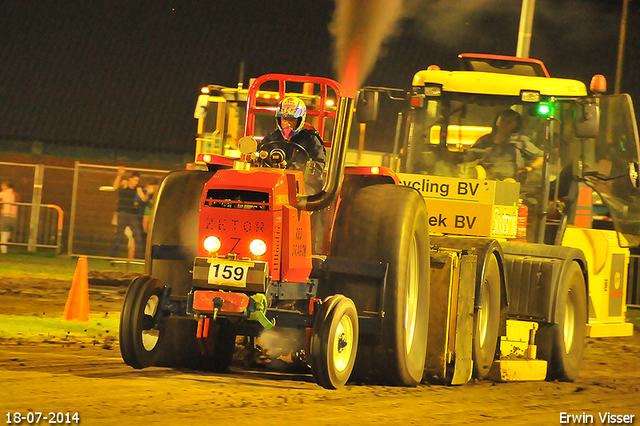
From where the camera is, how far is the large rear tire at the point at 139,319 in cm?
805

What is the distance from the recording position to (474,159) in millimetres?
Answer: 12211

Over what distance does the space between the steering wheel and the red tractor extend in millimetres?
20

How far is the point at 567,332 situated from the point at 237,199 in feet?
15.7

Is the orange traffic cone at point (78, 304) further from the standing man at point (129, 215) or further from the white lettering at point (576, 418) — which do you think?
the standing man at point (129, 215)

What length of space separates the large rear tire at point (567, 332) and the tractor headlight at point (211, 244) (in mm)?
4132

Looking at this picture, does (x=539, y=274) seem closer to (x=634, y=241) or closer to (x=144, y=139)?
(x=634, y=241)

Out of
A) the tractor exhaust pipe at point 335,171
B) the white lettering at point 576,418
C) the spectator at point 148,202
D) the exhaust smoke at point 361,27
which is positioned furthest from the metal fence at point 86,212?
the white lettering at point 576,418

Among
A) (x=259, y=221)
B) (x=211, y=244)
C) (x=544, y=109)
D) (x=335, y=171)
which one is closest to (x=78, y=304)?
(x=211, y=244)

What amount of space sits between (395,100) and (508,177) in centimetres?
165

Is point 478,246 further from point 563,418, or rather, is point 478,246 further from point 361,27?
point 361,27

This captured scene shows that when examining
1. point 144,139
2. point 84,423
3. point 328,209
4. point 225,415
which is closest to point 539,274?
point 328,209

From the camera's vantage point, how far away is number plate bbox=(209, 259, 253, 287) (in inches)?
304

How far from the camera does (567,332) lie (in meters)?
11.2

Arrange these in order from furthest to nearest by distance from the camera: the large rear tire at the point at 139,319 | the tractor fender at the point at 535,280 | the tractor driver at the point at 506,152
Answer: the tractor driver at the point at 506,152 → the tractor fender at the point at 535,280 → the large rear tire at the point at 139,319
